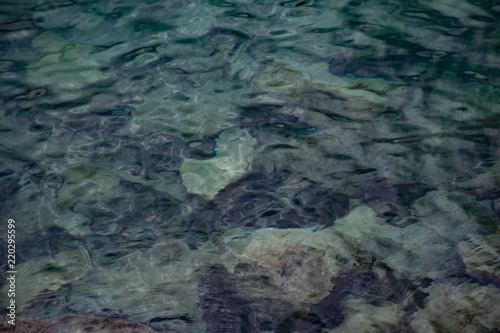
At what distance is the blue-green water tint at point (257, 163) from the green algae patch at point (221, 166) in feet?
0.07

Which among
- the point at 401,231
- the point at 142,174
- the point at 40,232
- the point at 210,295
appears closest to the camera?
the point at 210,295

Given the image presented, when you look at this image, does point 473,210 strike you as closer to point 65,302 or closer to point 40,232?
point 65,302

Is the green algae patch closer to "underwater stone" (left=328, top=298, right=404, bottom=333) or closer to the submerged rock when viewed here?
the submerged rock

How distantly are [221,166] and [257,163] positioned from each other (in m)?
0.36

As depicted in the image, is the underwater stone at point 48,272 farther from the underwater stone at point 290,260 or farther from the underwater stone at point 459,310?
the underwater stone at point 459,310

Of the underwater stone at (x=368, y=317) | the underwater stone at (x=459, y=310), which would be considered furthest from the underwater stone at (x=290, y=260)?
the underwater stone at (x=459, y=310)

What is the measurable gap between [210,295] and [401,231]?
5.27ft

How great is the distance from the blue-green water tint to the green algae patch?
22 mm

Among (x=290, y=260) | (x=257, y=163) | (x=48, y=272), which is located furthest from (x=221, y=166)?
(x=48, y=272)

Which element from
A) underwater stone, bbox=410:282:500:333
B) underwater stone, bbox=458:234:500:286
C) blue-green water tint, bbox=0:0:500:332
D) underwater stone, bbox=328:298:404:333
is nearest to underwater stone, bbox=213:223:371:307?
blue-green water tint, bbox=0:0:500:332

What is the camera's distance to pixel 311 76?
4438 mm

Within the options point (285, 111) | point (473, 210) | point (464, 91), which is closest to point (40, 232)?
point (285, 111)

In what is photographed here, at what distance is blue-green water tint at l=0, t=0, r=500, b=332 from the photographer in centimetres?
267

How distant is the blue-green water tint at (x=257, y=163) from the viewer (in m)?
2.67
